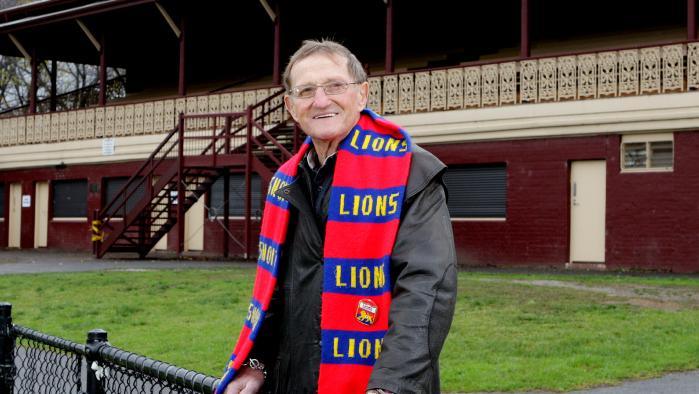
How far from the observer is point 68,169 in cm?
3192

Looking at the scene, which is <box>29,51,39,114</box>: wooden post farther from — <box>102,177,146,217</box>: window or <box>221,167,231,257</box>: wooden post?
<box>221,167,231,257</box>: wooden post

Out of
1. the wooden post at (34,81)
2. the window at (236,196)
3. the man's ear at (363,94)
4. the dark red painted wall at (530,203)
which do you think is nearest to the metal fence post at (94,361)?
the man's ear at (363,94)

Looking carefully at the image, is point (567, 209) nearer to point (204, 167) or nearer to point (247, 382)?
point (204, 167)

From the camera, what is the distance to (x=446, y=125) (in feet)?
73.0

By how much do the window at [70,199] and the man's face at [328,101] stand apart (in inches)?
1158

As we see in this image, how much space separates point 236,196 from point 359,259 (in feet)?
79.9

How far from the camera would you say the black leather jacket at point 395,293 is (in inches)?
110

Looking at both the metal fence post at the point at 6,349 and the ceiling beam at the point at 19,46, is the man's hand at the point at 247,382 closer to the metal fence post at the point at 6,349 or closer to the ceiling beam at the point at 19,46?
the metal fence post at the point at 6,349

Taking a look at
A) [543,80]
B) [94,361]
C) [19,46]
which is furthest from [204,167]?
[94,361]

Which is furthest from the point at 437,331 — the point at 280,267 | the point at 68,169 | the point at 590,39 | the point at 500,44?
the point at 68,169

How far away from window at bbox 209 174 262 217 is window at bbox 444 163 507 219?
592 cm

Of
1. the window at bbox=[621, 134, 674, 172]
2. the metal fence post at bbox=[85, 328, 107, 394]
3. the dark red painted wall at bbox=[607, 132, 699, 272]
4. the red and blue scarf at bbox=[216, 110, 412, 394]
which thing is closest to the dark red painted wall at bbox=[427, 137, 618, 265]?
the window at bbox=[621, 134, 674, 172]

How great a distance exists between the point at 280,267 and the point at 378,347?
49 centimetres

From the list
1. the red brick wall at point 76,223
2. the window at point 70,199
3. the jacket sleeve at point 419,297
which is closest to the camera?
the jacket sleeve at point 419,297
